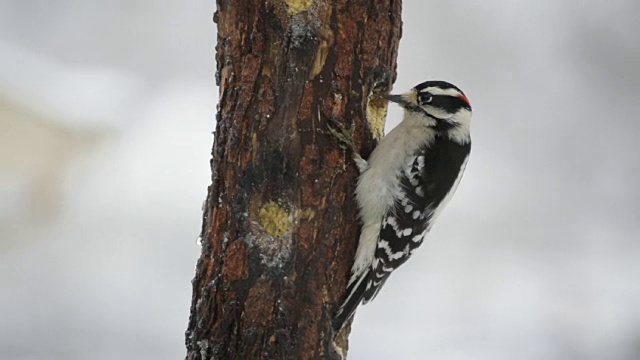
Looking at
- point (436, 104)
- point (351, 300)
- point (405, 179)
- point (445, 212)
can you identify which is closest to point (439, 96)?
point (436, 104)

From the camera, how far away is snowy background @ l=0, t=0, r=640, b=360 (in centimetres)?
549

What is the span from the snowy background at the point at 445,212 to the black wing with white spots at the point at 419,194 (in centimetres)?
236

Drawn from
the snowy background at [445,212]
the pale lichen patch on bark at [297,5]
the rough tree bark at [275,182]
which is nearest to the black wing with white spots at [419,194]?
the rough tree bark at [275,182]

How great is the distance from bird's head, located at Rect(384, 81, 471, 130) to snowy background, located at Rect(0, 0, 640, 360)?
8.07 ft

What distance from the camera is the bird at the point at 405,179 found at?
295 cm

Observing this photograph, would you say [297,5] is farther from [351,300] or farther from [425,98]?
[351,300]

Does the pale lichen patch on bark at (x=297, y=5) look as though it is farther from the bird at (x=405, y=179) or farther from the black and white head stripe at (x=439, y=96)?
the black and white head stripe at (x=439, y=96)

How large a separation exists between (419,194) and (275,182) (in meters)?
0.67

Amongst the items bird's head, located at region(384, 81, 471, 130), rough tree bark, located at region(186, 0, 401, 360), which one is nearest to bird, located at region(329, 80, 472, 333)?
bird's head, located at region(384, 81, 471, 130)

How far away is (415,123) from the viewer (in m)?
3.33

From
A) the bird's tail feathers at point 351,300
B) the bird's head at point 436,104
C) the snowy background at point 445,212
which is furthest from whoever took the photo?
the snowy background at point 445,212

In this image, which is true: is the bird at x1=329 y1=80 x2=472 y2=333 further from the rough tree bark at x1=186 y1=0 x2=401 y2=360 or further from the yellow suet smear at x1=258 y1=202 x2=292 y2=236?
the yellow suet smear at x1=258 y1=202 x2=292 y2=236
